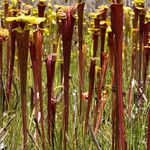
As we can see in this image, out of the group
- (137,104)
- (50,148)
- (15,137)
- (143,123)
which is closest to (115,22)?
(50,148)

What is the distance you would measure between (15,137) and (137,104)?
2.12 ft

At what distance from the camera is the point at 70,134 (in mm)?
1322

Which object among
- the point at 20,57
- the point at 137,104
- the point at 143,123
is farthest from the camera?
the point at 137,104

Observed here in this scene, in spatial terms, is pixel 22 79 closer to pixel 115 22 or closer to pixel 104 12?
pixel 115 22

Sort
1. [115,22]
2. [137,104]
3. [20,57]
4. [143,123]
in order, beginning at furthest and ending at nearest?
[137,104], [143,123], [20,57], [115,22]

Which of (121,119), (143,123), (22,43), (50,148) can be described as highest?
(22,43)

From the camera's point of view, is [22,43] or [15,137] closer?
[22,43]

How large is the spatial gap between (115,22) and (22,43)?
201 millimetres

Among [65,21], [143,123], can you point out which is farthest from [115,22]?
[143,123]

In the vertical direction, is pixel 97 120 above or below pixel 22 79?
below

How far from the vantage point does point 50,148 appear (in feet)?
3.33

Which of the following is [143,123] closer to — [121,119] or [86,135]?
[86,135]

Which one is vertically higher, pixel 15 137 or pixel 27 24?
pixel 27 24

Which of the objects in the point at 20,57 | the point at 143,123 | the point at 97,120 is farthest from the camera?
the point at 143,123
